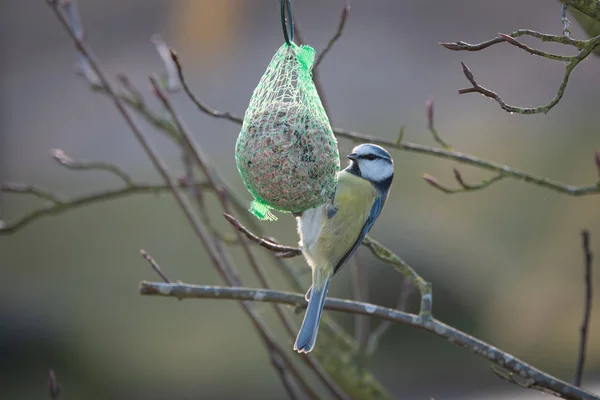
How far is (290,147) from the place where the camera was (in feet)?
6.97

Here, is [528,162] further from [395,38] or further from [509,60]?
[395,38]

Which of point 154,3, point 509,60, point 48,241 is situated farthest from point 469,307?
point 154,3

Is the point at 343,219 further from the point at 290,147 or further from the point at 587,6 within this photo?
the point at 587,6

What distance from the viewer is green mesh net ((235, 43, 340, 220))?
2.12 m

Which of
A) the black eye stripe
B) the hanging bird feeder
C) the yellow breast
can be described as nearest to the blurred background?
the yellow breast

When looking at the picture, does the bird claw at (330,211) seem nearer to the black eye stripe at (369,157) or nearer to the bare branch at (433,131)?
the black eye stripe at (369,157)

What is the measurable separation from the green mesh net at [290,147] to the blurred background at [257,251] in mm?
2613

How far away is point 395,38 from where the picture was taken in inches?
446

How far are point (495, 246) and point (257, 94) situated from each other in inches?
192

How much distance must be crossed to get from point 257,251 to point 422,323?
4.53m

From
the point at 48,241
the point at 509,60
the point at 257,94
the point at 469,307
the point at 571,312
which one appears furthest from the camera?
the point at 509,60

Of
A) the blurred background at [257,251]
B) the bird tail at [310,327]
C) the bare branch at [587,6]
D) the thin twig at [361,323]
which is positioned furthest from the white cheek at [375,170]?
the blurred background at [257,251]

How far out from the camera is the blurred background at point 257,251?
5.99 m

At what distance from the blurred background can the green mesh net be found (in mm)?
2613
